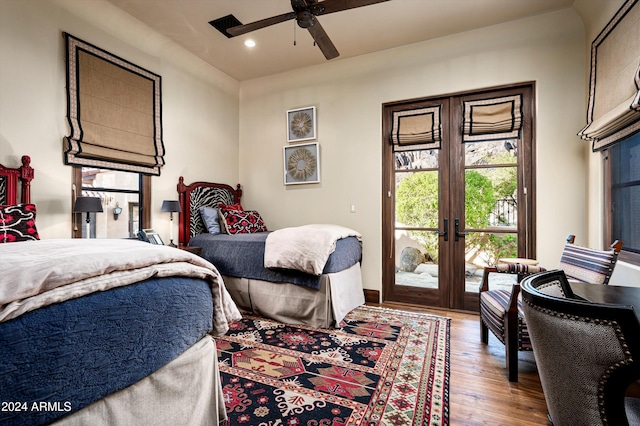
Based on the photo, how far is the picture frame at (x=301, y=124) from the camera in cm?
432

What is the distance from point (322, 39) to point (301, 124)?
1.77m

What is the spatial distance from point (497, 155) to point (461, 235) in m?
0.98

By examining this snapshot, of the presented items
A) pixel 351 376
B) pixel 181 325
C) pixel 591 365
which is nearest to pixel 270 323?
pixel 351 376

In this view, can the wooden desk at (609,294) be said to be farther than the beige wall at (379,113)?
No

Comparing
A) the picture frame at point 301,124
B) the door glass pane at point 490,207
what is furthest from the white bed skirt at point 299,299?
the picture frame at point 301,124

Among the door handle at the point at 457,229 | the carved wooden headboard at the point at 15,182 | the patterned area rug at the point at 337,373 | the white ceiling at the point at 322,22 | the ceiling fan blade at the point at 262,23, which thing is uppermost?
the white ceiling at the point at 322,22

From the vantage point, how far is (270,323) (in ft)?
9.91

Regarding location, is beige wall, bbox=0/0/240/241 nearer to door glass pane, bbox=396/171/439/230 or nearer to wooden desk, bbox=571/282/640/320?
door glass pane, bbox=396/171/439/230

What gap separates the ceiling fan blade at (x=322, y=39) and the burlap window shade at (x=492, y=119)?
1755 mm

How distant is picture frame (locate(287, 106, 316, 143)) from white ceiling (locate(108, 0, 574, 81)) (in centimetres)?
68

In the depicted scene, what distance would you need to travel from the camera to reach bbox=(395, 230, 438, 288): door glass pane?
3744 mm

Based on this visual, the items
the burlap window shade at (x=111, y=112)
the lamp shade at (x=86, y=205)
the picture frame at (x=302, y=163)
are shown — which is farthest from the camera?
the picture frame at (x=302, y=163)

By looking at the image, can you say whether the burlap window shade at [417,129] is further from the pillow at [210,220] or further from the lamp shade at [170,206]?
the lamp shade at [170,206]

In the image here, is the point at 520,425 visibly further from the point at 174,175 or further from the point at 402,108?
the point at 174,175
